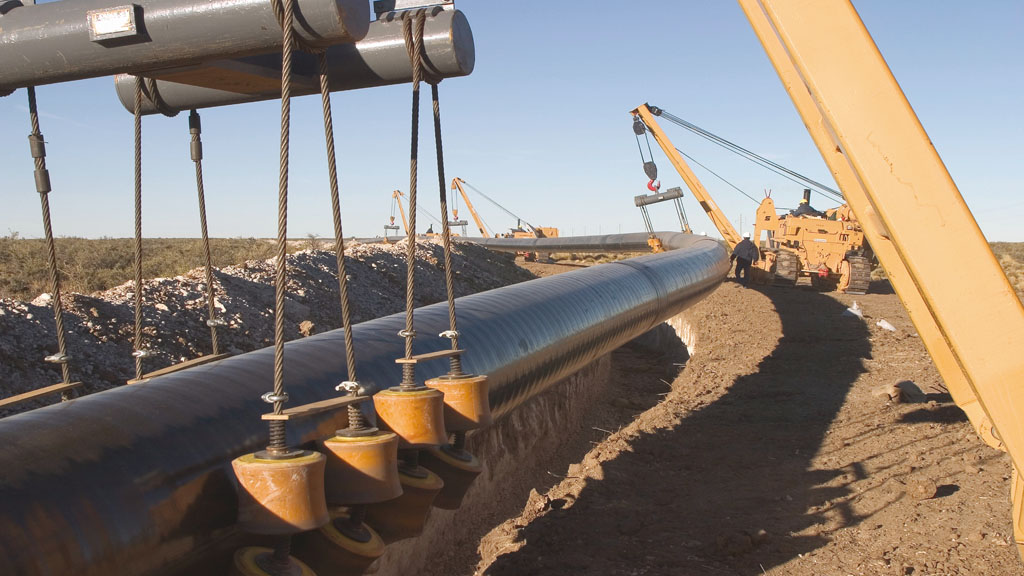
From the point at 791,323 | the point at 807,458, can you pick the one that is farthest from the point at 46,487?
the point at 791,323

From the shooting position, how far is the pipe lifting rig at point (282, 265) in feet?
7.56

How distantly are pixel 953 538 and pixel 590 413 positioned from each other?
5768 mm

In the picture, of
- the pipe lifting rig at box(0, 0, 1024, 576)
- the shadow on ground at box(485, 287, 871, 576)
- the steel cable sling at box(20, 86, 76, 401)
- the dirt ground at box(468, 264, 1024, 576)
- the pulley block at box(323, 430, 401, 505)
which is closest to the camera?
the pipe lifting rig at box(0, 0, 1024, 576)

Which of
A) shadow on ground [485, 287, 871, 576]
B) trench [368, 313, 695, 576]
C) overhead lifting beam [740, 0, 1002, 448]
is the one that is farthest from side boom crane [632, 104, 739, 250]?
overhead lifting beam [740, 0, 1002, 448]

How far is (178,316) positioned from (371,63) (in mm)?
5308

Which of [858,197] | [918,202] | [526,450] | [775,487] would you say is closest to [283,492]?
[918,202]

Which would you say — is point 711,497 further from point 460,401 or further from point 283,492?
point 283,492

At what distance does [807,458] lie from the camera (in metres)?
6.95

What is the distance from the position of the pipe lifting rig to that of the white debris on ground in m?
3.04

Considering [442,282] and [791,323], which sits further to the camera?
[791,323]

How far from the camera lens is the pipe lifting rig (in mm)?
2305

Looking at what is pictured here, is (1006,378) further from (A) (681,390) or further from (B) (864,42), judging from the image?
(A) (681,390)

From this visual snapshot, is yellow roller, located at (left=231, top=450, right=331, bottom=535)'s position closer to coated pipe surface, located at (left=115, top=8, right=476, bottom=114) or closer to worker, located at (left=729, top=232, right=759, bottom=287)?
coated pipe surface, located at (left=115, top=8, right=476, bottom=114)

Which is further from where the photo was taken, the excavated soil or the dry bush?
the dry bush
